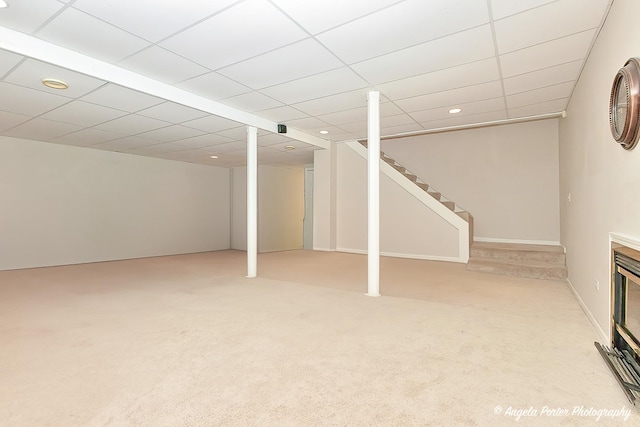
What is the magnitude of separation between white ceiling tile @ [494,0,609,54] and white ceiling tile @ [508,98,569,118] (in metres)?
2.14

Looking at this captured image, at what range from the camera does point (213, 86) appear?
3.86 metres

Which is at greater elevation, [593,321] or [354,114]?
[354,114]

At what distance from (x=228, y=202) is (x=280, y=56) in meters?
7.40

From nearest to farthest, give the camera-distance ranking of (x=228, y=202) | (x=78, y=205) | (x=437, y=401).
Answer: (x=437, y=401) → (x=78, y=205) → (x=228, y=202)

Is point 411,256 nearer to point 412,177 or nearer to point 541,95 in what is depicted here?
point 412,177

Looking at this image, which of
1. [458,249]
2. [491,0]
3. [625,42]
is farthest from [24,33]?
[458,249]

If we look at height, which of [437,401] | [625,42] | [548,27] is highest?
[548,27]

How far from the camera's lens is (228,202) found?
991cm

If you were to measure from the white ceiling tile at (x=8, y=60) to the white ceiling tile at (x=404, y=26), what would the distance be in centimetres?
281

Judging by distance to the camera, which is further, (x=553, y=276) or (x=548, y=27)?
(x=553, y=276)

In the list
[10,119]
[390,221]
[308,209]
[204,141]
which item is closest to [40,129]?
[10,119]

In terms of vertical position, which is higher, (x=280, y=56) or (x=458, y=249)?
(x=280, y=56)

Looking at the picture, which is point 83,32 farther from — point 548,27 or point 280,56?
point 548,27

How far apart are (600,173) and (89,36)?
4.73 meters
